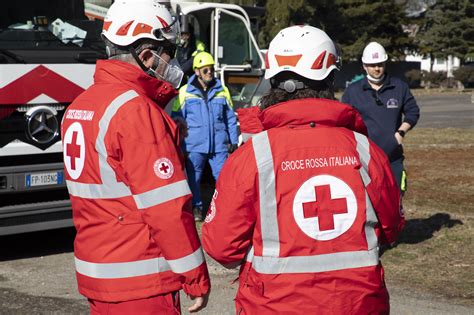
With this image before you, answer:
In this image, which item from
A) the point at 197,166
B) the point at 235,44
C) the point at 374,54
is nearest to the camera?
the point at 374,54

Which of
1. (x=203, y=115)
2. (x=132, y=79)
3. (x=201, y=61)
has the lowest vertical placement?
(x=203, y=115)

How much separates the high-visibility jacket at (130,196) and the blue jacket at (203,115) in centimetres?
608

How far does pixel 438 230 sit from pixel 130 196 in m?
6.31

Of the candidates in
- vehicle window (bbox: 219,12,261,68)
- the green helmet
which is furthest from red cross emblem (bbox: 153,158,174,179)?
vehicle window (bbox: 219,12,261,68)

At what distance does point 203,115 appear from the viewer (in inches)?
386

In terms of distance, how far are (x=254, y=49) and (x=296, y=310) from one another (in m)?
9.33

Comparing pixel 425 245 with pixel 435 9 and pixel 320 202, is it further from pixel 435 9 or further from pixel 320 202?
pixel 435 9

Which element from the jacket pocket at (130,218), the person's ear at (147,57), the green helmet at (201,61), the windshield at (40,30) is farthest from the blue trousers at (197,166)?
the jacket pocket at (130,218)

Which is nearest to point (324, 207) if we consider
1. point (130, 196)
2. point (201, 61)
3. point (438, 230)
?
point (130, 196)

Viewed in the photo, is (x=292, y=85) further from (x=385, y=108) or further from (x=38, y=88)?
(x=385, y=108)

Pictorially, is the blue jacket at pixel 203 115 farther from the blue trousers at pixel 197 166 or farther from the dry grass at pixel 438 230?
the dry grass at pixel 438 230

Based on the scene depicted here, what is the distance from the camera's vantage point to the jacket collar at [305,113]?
3.21 metres

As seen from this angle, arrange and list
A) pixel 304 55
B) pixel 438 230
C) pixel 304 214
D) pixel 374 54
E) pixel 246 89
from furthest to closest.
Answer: pixel 246 89
pixel 438 230
pixel 374 54
pixel 304 55
pixel 304 214

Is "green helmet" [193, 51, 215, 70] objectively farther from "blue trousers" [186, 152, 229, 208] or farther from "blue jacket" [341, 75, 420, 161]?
"blue jacket" [341, 75, 420, 161]
